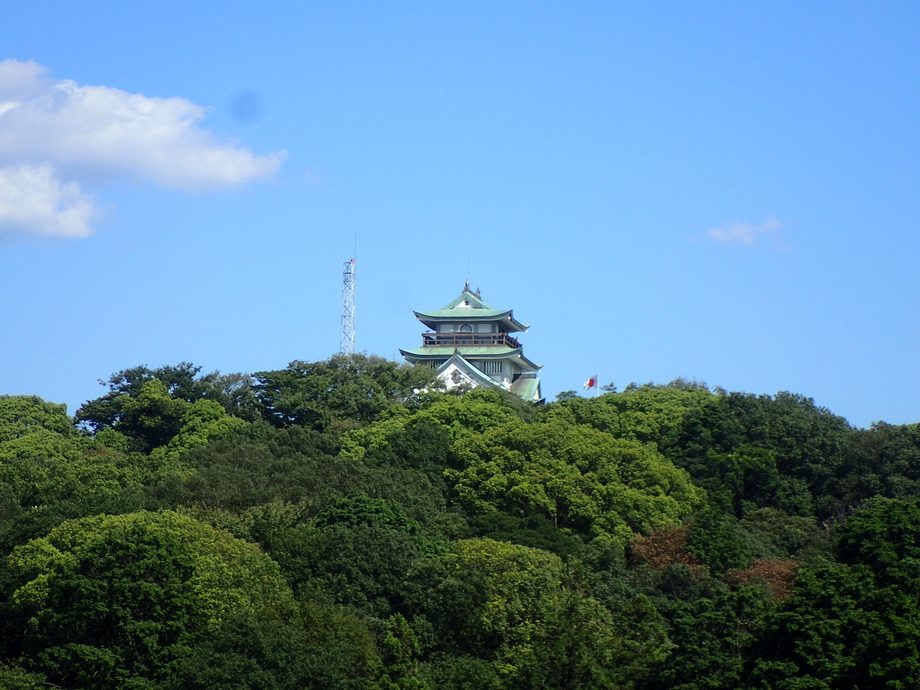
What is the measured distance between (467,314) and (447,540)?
30.2m

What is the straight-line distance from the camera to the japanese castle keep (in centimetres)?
6438

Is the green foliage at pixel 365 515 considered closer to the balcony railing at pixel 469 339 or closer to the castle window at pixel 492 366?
the castle window at pixel 492 366

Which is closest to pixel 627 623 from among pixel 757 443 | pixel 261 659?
pixel 261 659

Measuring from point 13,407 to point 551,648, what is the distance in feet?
82.4

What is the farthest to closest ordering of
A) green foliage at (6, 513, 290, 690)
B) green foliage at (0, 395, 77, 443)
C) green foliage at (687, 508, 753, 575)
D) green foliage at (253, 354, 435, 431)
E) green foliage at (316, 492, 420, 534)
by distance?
green foliage at (253, 354, 435, 431)
green foliage at (0, 395, 77, 443)
green foliage at (687, 508, 753, 575)
green foliage at (316, 492, 420, 534)
green foliage at (6, 513, 290, 690)

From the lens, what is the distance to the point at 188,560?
104 feet

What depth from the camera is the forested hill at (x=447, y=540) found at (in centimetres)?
2903

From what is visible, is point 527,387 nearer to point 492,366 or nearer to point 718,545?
point 492,366

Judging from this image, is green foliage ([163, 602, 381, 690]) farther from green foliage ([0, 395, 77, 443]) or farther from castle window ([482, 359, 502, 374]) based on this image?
castle window ([482, 359, 502, 374])

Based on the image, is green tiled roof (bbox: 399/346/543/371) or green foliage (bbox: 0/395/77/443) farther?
green tiled roof (bbox: 399/346/543/371)

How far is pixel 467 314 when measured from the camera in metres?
66.1

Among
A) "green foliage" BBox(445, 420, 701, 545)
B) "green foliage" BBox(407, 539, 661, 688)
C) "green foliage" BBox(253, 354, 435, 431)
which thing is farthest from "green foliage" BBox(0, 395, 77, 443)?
"green foliage" BBox(407, 539, 661, 688)

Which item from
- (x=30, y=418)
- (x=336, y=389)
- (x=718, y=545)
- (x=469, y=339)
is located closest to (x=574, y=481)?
(x=718, y=545)

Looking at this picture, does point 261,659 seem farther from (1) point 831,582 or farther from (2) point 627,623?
(1) point 831,582
